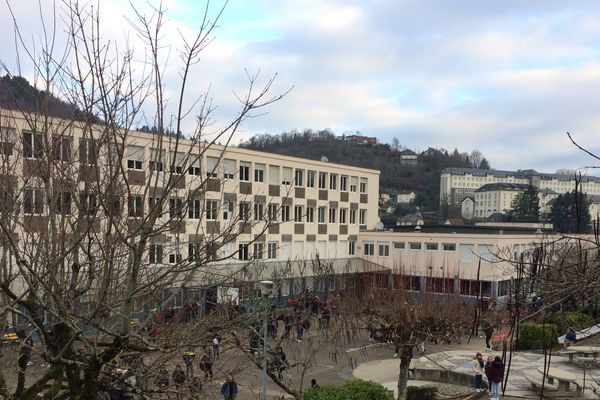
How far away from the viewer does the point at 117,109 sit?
4785 millimetres

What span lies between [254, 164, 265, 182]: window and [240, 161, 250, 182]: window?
1.98ft

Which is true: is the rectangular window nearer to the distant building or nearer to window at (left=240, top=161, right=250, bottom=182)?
window at (left=240, top=161, right=250, bottom=182)

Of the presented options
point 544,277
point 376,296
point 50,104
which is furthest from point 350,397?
point 50,104

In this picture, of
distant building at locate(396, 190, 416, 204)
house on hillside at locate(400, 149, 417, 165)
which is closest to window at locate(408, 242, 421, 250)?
distant building at locate(396, 190, 416, 204)

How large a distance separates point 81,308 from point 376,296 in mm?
13126

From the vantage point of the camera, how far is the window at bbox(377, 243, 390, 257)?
42.5m

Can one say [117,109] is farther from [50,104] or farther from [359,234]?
[359,234]

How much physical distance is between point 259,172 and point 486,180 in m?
137

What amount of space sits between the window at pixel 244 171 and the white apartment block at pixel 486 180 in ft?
332

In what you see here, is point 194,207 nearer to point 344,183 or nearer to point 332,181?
point 332,181

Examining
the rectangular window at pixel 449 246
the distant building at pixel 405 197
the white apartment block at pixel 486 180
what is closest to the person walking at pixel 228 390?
the rectangular window at pixel 449 246

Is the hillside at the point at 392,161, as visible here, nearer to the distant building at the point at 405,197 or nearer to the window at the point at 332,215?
the distant building at the point at 405,197

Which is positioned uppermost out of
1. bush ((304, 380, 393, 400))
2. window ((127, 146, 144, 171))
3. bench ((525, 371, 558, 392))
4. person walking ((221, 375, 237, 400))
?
window ((127, 146, 144, 171))

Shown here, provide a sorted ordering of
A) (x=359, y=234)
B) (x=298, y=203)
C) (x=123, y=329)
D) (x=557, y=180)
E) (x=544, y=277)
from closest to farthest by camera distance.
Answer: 1. (x=123, y=329)
2. (x=544, y=277)
3. (x=298, y=203)
4. (x=359, y=234)
5. (x=557, y=180)
